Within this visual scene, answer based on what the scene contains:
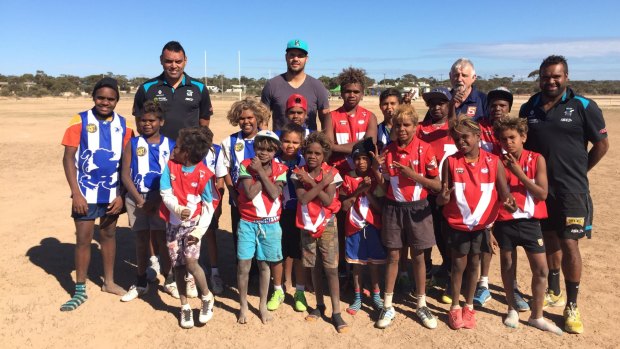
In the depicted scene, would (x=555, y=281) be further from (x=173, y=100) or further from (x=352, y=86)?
(x=173, y=100)

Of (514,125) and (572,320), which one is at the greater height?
(514,125)

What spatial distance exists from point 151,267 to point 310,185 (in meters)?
2.65

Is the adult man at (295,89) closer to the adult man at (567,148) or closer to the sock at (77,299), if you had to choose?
the adult man at (567,148)

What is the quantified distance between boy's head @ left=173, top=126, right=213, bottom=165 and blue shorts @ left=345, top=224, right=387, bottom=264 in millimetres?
1739

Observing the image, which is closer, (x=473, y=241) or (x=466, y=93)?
(x=473, y=241)

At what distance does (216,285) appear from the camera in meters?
5.12

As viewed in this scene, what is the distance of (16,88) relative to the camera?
179ft

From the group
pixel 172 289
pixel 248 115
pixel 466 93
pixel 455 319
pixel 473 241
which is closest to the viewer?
pixel 473 241

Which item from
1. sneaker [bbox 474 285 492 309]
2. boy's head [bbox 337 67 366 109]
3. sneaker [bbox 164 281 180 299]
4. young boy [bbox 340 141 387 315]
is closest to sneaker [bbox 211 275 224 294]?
sneaker [bbox 164 281 180 299]

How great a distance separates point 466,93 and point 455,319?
7.93ft

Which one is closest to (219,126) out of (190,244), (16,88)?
(190,244)

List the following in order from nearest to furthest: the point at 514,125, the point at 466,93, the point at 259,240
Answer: the point at 514,125 < the point at 259,240 < the point at 466,93

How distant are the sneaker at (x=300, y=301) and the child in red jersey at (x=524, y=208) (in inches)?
80.8

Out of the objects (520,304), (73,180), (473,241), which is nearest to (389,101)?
(473,241)
